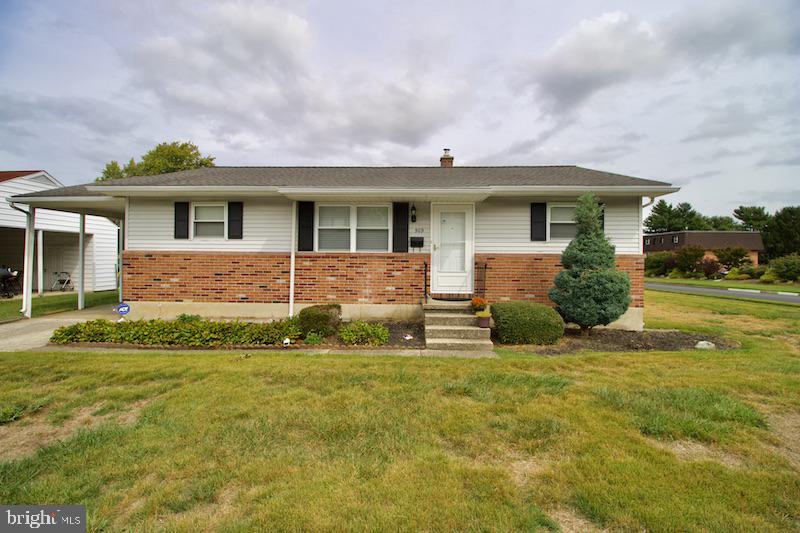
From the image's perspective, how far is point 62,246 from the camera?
17.6m

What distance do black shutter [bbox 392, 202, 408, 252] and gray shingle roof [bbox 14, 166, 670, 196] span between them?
596 millimetres

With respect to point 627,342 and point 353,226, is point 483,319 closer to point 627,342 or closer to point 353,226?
point 627,342

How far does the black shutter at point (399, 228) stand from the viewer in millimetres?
9031

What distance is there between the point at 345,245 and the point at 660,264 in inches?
1514

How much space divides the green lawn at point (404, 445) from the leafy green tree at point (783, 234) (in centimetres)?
4601

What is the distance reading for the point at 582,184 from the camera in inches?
333

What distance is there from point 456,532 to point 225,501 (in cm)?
150

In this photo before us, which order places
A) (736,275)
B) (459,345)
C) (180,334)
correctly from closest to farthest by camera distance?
1. (459,345)
2. (180,334)
3. (736,275)

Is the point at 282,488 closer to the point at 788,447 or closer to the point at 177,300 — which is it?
the point at 788,447

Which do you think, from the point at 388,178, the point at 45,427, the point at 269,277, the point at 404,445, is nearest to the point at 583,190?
the point at 388,178

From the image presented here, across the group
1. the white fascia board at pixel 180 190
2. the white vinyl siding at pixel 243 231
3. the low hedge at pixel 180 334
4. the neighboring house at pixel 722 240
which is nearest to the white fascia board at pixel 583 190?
the white vinyl siding at pixel 243 231

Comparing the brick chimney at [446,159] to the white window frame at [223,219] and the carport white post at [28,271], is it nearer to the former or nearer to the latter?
the white window frame at [223,219]

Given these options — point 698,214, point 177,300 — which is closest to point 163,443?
point 177,300

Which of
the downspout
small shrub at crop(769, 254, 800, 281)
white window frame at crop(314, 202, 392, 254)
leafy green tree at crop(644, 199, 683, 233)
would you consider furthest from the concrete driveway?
leafy green tree at crop(644, 199, 683, 233)
